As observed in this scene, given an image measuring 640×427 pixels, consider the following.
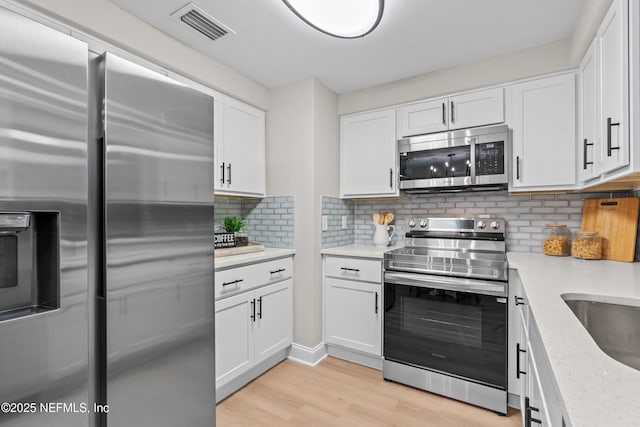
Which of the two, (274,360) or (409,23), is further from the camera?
(274,360)

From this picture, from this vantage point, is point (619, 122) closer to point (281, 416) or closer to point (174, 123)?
point (174, 123)

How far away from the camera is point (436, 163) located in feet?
8.27

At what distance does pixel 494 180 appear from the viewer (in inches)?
90.2

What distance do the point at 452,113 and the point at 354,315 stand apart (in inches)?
72.2

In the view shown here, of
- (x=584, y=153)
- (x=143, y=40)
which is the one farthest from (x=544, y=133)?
(x=143, y=40)

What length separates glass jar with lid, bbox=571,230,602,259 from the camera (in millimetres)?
1955

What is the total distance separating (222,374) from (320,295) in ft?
3.32

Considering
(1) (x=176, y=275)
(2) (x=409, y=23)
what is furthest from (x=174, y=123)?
(2) (x=409, y=23)

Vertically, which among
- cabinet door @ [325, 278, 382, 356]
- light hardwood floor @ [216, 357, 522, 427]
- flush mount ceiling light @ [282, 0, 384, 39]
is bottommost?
light hardwood floor @ [216, 357, 522, 427]

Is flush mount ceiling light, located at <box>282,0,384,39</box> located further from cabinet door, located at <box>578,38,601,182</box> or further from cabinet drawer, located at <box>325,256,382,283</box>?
cabinet drawer, located at <box>325,256,382,283</box>

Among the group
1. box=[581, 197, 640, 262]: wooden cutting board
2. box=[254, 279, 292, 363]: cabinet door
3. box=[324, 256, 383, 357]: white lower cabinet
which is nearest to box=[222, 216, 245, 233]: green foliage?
box=[254, 279, 292, 363]: cabinet door

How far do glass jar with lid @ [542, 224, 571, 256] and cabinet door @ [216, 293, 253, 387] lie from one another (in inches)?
86.2

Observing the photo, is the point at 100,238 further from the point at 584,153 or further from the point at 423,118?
the point at 584,153

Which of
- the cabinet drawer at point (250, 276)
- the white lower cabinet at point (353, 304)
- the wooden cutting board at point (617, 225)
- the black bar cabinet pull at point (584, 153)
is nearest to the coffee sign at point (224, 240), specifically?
the cabinet drawer at point (250, 276)
